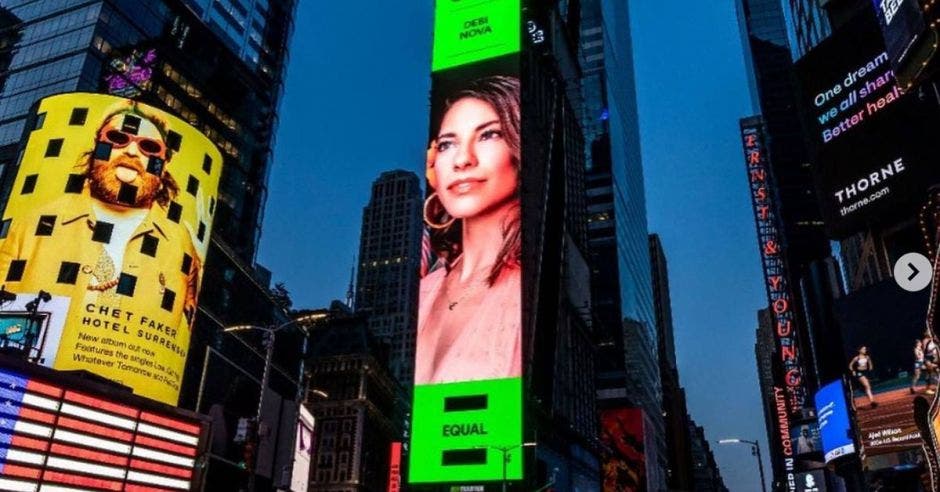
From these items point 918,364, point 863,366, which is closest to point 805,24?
point 863,366

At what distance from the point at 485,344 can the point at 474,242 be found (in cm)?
1093

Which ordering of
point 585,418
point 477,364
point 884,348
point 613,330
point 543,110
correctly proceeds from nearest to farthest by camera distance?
point 884,348 < point 477,364 < point 543,110 < point 585,418 < point 613,330

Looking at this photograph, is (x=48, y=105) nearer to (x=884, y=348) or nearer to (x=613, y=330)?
(x=884, y=348)

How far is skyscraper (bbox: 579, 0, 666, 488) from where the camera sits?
137250 millimetres

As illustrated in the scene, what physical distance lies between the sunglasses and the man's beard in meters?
0.85

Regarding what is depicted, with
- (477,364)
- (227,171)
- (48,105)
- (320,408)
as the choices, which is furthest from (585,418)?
(48,105)

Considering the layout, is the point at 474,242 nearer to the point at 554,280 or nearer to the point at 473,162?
the point at 473,162

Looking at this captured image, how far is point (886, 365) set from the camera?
26797 millimetres

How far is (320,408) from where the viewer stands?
116438 millimetres

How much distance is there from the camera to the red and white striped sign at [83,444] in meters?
23.0

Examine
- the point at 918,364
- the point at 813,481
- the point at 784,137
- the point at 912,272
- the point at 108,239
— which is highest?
the point at 784,137

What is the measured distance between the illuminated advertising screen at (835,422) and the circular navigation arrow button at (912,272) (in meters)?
8.34

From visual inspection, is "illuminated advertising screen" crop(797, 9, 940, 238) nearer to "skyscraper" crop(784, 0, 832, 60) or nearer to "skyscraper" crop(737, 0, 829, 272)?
"skyscraper" crop(784, 0, 832, 60)

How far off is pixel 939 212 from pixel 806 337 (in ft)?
172
